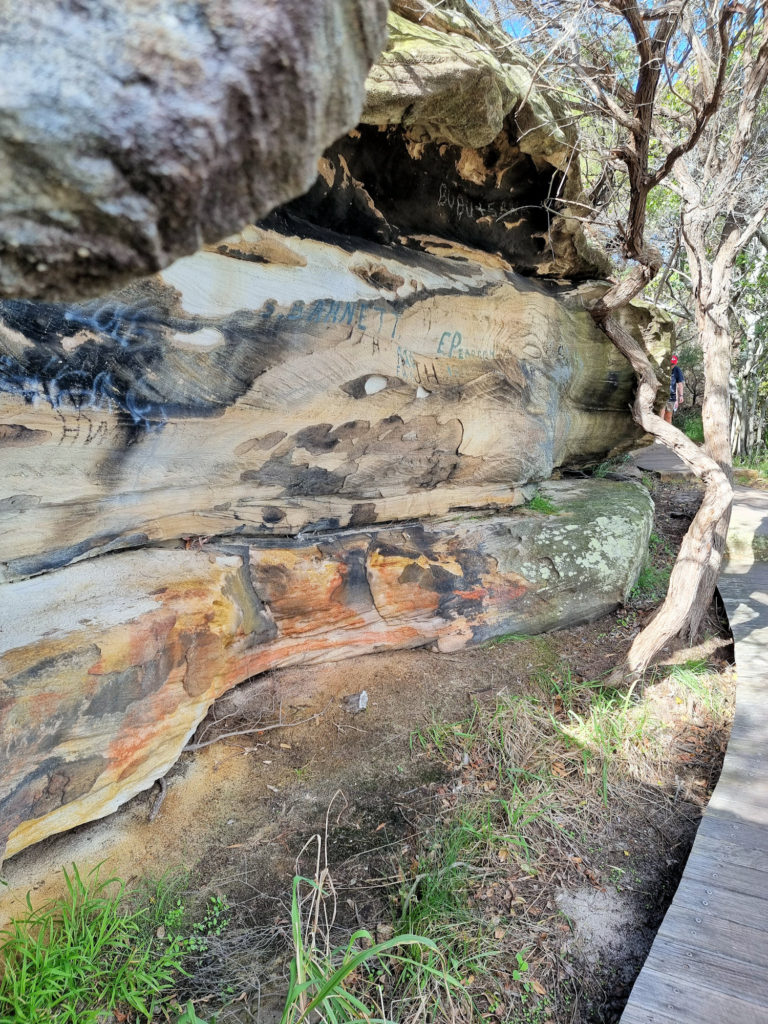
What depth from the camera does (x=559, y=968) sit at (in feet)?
7.68

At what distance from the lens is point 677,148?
3592 mm

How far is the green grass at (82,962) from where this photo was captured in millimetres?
1979

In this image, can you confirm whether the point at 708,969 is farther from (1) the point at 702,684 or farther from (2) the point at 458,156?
(2) the point at 458,156

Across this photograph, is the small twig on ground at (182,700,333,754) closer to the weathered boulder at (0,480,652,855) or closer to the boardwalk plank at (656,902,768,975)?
the weathered boulder at (0,480,652,855)

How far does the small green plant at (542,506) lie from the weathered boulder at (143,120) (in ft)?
13.8

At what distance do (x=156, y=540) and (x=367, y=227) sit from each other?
6.99ft

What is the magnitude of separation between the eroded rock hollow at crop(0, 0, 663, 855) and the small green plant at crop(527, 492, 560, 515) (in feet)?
0.21

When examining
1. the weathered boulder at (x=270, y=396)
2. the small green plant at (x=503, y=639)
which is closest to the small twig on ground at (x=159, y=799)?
the weathered boulder at (x=270, y=396)

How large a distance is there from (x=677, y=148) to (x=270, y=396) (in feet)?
9.59

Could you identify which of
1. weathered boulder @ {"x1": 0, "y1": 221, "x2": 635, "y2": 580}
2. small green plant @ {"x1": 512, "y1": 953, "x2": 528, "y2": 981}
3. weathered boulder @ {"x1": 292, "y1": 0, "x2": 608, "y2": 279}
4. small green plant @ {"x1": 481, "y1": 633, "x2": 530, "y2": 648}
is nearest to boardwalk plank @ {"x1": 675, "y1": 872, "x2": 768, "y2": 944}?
small green plant @ {"x1": 512, "y1": 953, "x2": 528, "y2": 981}

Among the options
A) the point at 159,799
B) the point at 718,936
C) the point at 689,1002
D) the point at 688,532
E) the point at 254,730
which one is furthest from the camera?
the point at 688,532

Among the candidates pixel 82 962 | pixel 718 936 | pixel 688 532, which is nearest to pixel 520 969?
pixel 718 936

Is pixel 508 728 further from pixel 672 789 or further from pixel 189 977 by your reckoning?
pixel 189 977

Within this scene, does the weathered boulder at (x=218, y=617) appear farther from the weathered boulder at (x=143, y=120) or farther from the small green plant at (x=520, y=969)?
the weathered boulder at (x=143, y=120)
